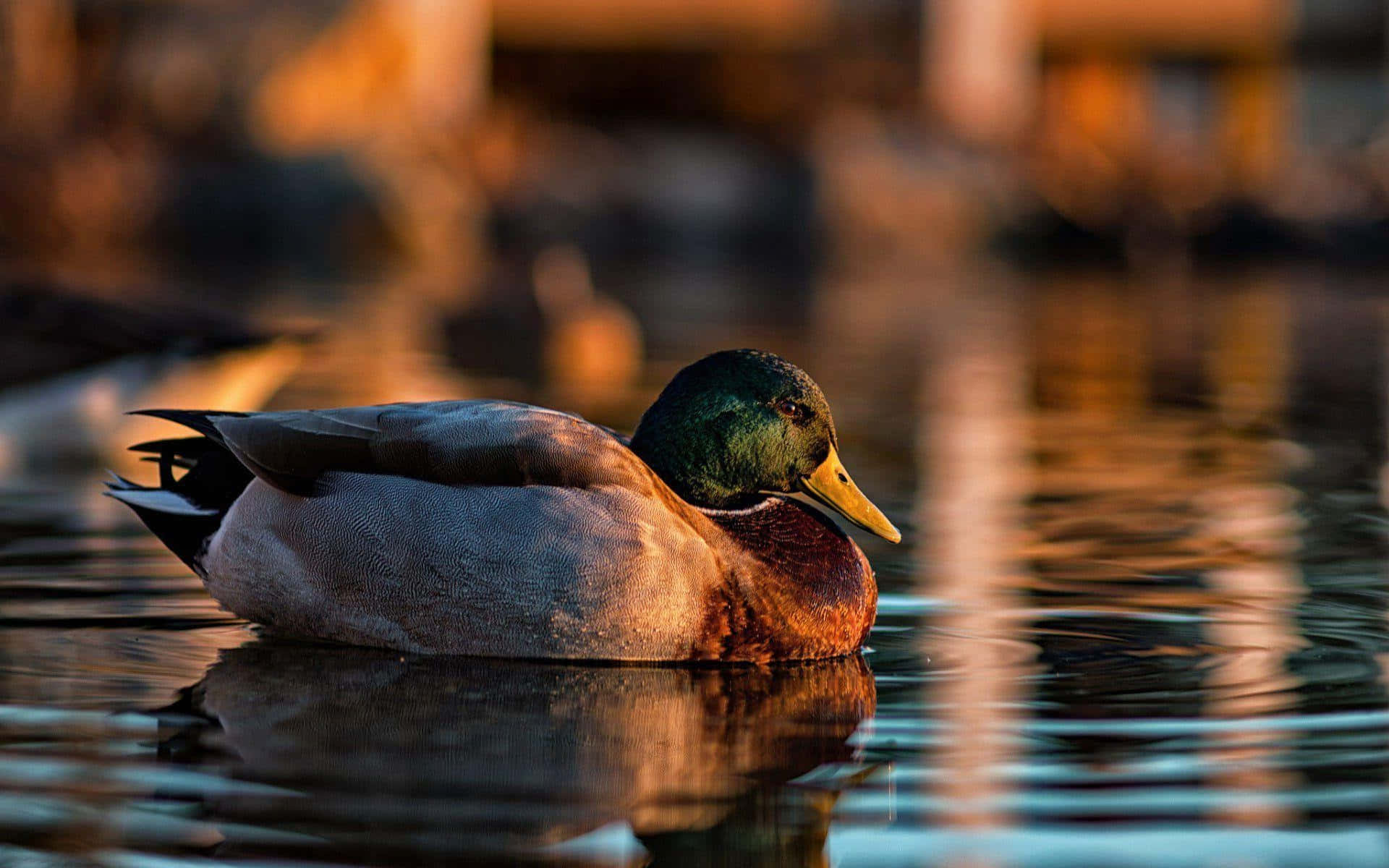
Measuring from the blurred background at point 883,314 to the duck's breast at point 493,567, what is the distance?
1.22 feet

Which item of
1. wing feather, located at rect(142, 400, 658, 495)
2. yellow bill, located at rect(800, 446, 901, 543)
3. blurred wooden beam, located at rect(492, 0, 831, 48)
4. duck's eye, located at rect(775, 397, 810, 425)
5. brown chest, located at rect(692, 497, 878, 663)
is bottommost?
brown chest, located at rect(692, 497, 878, 663)

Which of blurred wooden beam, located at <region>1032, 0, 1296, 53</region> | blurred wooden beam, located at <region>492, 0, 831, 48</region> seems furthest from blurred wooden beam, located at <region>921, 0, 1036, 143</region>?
blurred wooden beam, located at <region>492, 0, 831, 48</region>

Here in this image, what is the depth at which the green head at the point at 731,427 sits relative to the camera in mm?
5027

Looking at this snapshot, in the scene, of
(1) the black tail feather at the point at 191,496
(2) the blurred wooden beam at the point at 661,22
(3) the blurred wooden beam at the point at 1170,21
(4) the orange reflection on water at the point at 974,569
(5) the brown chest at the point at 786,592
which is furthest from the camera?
(3) the blurred wooden beam at the point at 1170,21

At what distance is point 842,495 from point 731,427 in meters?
0.34

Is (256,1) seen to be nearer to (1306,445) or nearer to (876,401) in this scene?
(876,401)

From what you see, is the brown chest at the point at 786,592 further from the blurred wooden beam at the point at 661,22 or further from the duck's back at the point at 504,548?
the blurred wooden beam at the point at 661,22

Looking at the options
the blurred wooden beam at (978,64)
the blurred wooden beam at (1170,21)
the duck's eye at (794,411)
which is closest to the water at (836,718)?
the duck's eye at (794,411)

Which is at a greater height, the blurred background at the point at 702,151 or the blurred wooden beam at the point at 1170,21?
the blurred wooden beam at the point at 1170,21

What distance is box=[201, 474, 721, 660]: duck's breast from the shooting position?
15.4ft

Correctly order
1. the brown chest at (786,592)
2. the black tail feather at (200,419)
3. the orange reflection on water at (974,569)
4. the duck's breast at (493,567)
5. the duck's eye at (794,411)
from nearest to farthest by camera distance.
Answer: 1. the orange reflection on water at (974,569)
2. the duck's breast at (493,567)
3. the brown chest at (786,592)
4. the black tail feather at (200,419)
5. the duck's eye at (794,411)

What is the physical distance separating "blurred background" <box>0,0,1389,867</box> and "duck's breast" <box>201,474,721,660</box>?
372 millimetres

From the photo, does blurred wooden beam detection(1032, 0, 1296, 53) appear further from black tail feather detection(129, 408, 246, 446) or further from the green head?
black tail feather detection(129, 408, 246, 446)

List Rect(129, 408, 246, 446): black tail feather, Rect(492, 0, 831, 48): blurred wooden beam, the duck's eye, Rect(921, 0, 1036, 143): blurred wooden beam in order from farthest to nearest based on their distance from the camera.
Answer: Rect(492, 0, 831, 48): blurred wooden beam < Rect(921, 0, 1036, 143): blurred wooden beam < the duck's eye < Rect(129, 408, 246, 446): black tail feather
